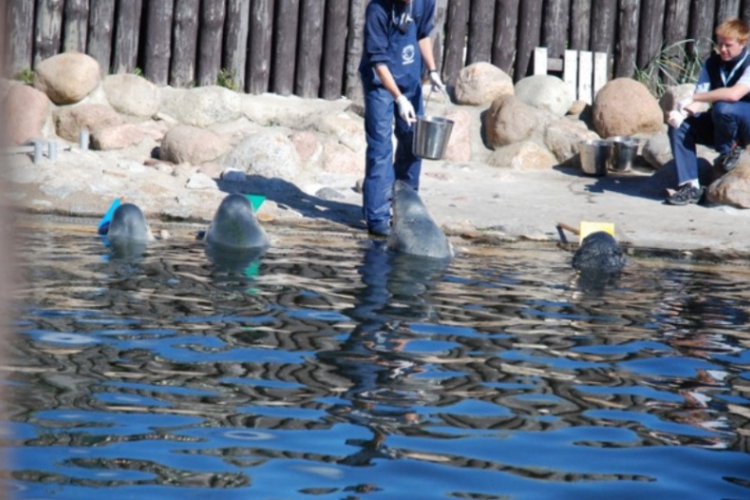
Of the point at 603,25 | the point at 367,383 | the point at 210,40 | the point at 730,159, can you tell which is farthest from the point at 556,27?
the point at 367,383

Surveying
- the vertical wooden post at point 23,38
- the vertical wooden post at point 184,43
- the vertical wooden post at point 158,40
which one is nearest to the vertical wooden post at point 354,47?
the vertical wooden post at point 184,43

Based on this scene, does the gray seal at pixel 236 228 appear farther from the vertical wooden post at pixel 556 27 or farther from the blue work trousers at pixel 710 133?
the vertical wooden post at pixel 556 27

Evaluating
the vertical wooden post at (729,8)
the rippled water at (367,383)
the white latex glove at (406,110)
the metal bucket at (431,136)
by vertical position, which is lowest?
the rippled water at (367,383)

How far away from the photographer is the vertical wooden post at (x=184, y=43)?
11.4 m

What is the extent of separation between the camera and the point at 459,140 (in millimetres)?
11078

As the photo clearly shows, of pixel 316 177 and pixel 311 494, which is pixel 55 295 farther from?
pixel 316 177

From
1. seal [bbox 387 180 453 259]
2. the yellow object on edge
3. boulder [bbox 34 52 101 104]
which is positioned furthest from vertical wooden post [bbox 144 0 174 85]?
the yellow object on edge

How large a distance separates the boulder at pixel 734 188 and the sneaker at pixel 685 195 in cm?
11

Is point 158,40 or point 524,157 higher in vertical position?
point 158,40

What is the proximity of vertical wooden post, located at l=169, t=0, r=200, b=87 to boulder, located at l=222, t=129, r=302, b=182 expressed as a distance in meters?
1.80

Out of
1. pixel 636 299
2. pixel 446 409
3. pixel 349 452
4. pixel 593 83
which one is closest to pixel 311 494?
pixel 349 452

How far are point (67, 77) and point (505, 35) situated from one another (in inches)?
174

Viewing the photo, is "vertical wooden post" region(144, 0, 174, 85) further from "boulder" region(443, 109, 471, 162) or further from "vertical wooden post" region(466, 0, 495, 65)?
"vertical wooden post" region(466, 0, 495, 65)

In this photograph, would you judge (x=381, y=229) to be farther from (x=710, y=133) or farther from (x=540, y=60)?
(x=540, y=60)
